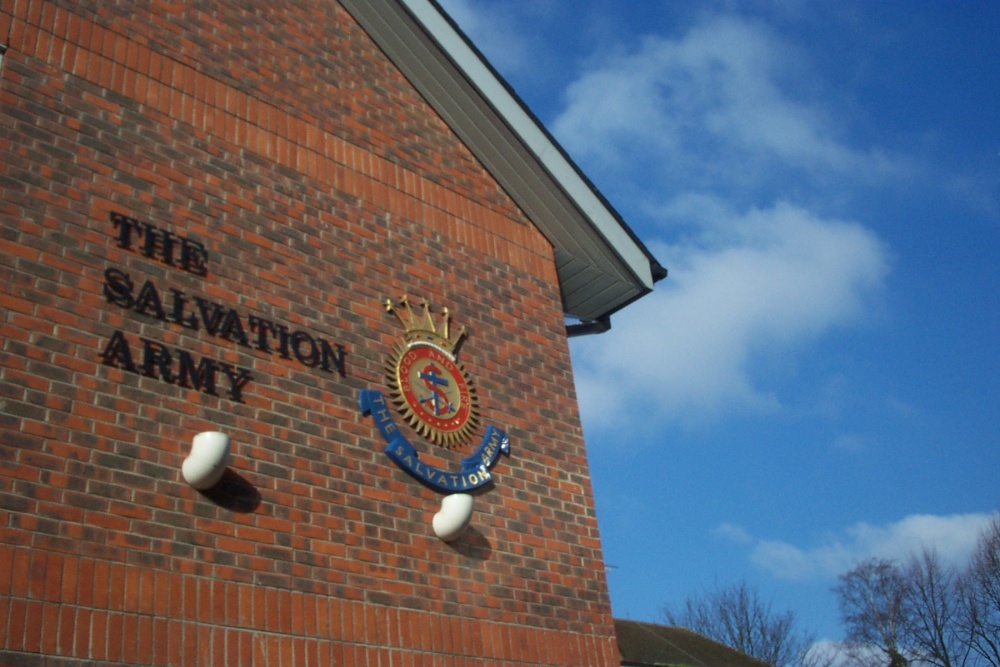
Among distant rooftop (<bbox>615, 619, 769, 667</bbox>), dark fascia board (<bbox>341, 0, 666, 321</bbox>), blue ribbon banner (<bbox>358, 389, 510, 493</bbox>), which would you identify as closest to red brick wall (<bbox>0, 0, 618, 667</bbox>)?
blue ribbon banner (<bbox>358, 389, 510, 493</bbox>)

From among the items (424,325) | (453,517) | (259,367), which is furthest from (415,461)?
(259,367)

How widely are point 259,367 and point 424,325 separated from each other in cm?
157

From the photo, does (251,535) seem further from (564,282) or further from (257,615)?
(564,282)

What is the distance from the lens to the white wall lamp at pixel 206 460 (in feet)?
19.3

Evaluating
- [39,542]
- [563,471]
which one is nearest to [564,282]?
[563,471]

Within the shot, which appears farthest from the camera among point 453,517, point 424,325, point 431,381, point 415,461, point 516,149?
point 516,149

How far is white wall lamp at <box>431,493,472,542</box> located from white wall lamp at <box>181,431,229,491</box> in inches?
64.6

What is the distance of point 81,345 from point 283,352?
1335 millimetres

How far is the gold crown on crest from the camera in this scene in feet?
25.7

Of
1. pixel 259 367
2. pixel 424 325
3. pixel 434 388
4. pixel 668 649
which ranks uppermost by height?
pixel 424 325

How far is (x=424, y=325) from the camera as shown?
7.96 metres

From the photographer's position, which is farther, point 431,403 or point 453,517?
point 431,403

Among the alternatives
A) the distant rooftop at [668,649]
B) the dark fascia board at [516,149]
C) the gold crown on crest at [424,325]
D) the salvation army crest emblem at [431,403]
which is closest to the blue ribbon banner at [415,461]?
the salvation army crest emblem at [431,403]

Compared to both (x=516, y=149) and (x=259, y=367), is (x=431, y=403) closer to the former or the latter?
(x=259, y=367)
